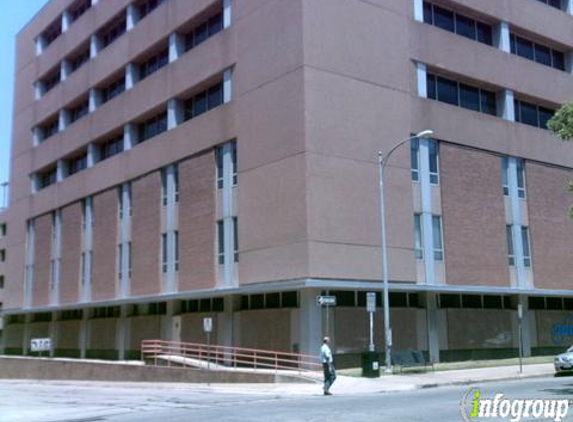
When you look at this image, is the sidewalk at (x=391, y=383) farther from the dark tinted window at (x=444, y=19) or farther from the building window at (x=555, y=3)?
the building window at (x=555, y=3)

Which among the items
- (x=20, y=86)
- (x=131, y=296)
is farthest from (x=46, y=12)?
(x=131, y=296)

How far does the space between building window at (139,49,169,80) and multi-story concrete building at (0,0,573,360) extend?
137 mm

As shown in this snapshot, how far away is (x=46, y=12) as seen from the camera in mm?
58719

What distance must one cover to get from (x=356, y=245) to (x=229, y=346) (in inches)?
336

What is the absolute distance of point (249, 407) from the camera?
62.5ft

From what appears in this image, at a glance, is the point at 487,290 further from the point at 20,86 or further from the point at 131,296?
the point at 20,86

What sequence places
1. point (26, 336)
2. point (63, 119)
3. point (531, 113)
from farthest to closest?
point (26, 336) → point (63, 119) → point (531, 113)

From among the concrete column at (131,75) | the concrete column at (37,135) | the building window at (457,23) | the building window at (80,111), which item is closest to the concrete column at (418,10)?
the building window at (457,23)

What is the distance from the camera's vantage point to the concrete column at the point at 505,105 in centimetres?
3991

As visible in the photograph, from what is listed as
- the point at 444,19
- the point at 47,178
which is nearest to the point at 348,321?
the point at 444,19

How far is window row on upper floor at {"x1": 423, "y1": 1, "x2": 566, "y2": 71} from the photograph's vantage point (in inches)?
1516

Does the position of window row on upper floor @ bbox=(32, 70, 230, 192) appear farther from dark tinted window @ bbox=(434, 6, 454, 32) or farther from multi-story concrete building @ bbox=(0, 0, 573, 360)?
dark tinted window @ bbox=(434, 6, 454, 32)

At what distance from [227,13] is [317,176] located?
1145cm

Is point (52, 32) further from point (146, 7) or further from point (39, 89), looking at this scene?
point (146, 7)
